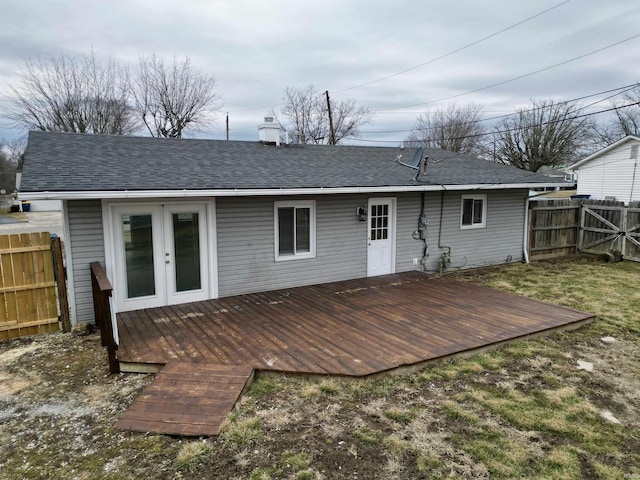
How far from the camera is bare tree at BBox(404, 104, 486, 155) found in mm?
36406

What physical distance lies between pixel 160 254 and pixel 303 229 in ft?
9.35

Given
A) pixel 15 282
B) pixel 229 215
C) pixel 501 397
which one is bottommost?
pixel 501 397

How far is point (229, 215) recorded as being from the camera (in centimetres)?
751

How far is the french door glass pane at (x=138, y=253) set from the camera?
21.8ft

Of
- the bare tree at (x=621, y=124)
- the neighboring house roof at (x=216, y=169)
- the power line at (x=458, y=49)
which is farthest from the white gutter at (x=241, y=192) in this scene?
the bare tree at (x=621, y=124)

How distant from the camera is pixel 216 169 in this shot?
7715 mm

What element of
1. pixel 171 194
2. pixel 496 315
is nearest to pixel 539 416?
pixel 496 315

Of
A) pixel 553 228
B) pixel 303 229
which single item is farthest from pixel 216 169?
pixel 553 228

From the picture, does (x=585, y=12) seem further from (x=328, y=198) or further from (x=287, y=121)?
(x=287, y=121)

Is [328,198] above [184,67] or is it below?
below

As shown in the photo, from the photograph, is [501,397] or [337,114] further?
[337,114]

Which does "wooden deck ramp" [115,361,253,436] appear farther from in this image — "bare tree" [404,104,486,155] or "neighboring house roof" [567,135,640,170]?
"bare tree" [404,104,486,155]

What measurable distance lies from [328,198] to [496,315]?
3924 millimetres

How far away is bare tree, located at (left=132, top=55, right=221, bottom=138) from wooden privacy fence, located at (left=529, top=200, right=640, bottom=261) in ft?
67.7
